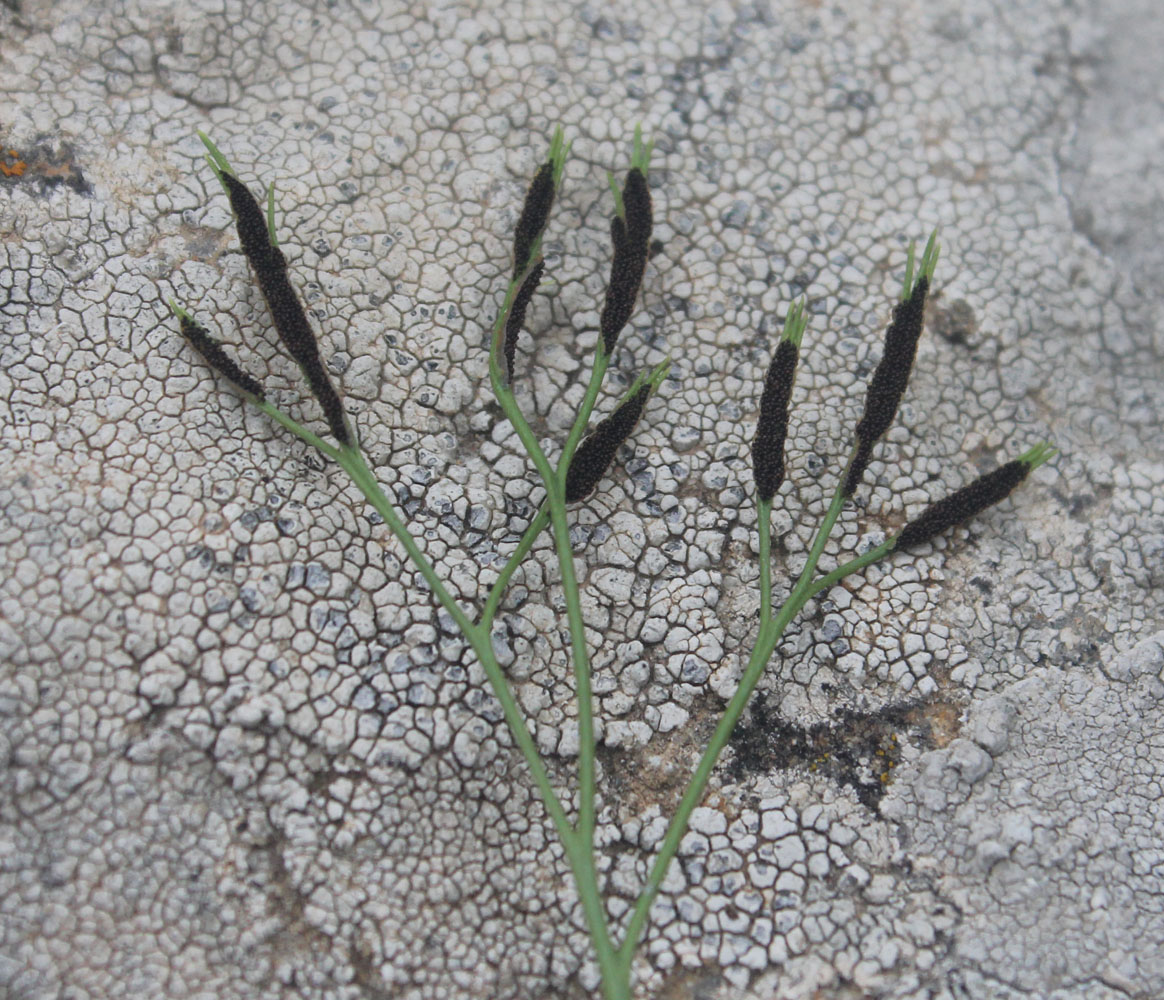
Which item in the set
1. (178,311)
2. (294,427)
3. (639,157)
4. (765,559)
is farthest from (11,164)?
(765,559)

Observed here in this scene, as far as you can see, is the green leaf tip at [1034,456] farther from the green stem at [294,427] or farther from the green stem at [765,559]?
the green stem at [294,427]

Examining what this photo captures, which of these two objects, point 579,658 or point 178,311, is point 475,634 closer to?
point 579,658

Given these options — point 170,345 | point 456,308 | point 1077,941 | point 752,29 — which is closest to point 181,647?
point 170,345

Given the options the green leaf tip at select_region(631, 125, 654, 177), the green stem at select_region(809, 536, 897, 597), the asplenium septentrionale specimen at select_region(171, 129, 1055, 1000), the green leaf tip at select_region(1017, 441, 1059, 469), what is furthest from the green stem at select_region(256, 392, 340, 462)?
the green leaf tip at select_region(1017, 441, 1059, 469)

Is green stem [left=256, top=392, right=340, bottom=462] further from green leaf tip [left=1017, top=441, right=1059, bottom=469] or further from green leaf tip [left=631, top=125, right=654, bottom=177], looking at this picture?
green leaf tip [left=1017, top=441, right=1059, bottom=469]

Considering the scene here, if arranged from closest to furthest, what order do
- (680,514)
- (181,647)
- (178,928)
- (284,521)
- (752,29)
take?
(178,928) → (181,647) → (284,521) → (680,514) → (752,29)

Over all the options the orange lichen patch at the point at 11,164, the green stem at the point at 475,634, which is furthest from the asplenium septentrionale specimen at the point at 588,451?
the orange lichen patch at the point at 11,164

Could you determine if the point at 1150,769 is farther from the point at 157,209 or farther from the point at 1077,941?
the point at 157,209
